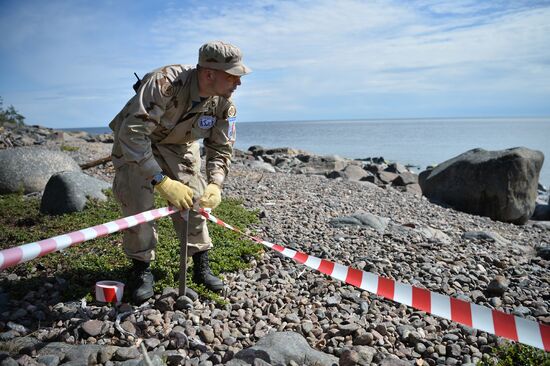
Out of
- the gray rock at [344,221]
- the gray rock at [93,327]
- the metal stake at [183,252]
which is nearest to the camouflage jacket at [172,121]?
the metal stake at [183,252]

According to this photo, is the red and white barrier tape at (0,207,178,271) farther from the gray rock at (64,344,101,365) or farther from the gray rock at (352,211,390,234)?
the gray rock at (352,211,390,234)

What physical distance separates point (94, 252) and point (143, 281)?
1444 mm

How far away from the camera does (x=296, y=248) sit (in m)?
5.59

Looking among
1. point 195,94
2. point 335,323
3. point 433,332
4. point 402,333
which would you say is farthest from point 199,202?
point 433,332

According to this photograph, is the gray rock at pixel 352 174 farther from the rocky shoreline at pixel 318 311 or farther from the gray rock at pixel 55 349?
the gray rock at pixel 55 349

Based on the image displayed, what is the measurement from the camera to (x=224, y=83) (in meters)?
3.63

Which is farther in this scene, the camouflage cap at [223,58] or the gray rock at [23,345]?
the camouflage cap at [223,58]

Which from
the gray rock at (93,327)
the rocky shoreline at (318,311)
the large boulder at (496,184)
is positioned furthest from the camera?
the large boulder at (496,184)

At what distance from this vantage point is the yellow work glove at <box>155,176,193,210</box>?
3.49 metres

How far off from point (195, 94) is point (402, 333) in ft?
8.56

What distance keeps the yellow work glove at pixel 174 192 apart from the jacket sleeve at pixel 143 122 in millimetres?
116

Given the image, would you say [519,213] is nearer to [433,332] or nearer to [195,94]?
[433,332]

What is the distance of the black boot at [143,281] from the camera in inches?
149

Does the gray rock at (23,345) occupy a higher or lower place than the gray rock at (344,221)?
lower
